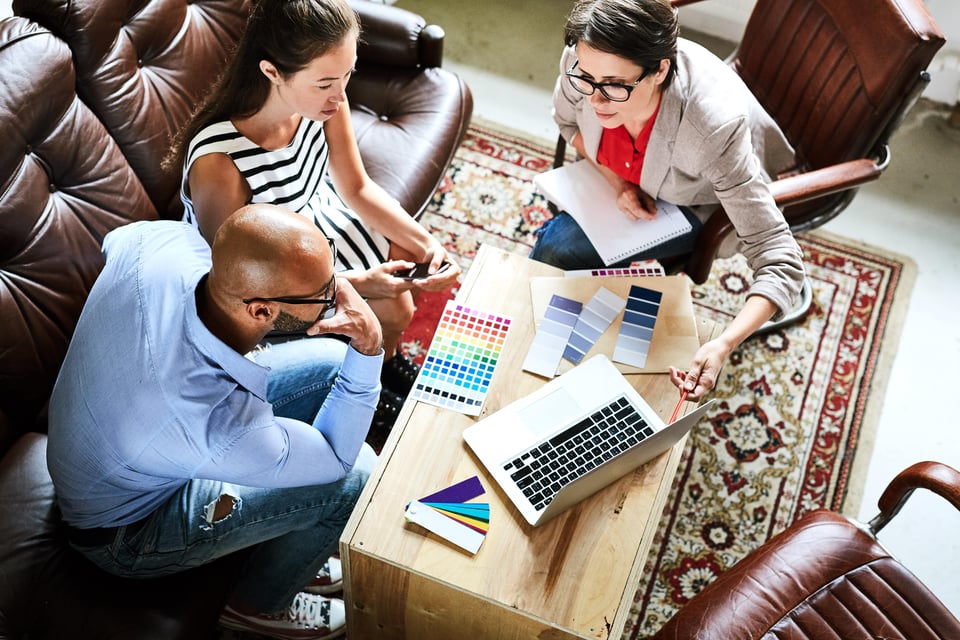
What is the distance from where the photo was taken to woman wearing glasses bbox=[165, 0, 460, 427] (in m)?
1.69

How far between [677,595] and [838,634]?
61 centimetres

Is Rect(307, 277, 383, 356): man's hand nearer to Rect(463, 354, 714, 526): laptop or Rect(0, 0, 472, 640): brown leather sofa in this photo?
Rect(463, 354, 714, 526): laptop

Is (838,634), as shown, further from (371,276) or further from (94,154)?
(94,154)

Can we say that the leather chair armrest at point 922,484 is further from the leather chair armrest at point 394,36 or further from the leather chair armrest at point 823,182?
the leather chair armrest at point 394,36

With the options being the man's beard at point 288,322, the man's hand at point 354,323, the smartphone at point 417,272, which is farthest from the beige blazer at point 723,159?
the man's beard at point 288,322

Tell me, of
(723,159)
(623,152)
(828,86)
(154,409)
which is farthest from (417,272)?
(828,86)

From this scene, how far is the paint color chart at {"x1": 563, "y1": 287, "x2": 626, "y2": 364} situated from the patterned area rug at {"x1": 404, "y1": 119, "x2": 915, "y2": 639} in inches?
29.8

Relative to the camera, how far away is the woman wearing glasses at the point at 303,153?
169 centimetres

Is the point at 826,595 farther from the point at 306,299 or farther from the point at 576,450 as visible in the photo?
the point at 306,299

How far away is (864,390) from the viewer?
257 centimetres

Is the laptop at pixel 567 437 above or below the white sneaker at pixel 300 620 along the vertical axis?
above

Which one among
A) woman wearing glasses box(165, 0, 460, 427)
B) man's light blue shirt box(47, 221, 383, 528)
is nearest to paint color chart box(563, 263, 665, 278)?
woman wearing glasses box(165, 0, 460, 427)

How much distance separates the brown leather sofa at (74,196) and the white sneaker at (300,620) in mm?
303

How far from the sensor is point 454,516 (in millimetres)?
1547
